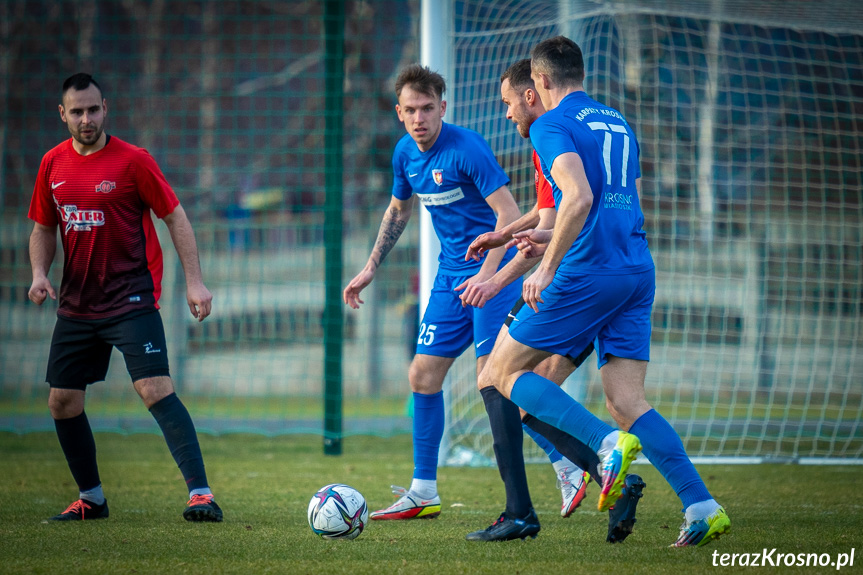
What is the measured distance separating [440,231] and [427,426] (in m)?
1.12

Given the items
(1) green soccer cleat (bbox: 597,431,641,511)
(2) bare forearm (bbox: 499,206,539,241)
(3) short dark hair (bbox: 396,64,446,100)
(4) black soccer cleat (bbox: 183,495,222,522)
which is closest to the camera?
(1) green soccer cleat (bbox: 597,431,641,511)

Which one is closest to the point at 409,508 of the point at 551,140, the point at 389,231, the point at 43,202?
the point at 389,231

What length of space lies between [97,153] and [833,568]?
4068 mm

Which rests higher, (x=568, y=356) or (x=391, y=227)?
(x=391, y=227)

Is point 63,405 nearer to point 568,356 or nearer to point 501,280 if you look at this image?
point 501,280

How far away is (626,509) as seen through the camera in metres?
3.59

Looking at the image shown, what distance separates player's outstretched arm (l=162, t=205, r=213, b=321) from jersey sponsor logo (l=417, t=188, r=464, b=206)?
1.30m

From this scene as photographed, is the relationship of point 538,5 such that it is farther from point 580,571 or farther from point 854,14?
point 580,571

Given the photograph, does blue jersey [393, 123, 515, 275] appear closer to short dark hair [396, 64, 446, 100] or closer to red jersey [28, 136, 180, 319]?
short dark hair [396, 64, 446, 100]

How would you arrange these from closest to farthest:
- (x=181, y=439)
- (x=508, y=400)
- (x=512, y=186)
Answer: (x=508, y=400) → (x=181, y=439) → (x=512, y=186)

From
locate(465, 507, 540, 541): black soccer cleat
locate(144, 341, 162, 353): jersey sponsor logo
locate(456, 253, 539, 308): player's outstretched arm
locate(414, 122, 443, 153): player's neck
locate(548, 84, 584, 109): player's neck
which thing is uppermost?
locate(548, 84, 584, 109): player's neck

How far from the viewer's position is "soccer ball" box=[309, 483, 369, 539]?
159 inches

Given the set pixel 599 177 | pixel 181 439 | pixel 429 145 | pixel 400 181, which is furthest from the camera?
pixel 400 181

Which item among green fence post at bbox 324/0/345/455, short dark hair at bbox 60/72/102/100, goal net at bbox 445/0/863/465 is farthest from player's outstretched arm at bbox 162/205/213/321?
green fence post at bbox 324/0/345/455
